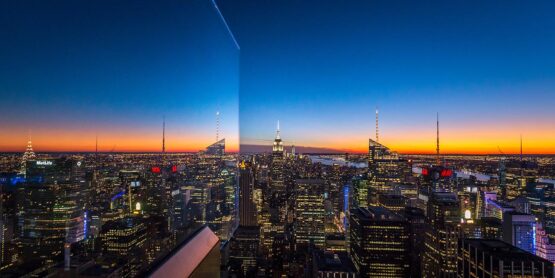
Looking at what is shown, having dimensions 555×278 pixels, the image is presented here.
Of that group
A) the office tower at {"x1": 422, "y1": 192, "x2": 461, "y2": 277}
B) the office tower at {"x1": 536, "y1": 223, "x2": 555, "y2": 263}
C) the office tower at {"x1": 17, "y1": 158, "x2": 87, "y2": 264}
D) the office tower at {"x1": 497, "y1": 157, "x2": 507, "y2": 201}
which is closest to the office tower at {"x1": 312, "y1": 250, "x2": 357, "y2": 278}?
the office tower at {"x1": 422, "y1": 192, "x2": 461, "y2": 277}

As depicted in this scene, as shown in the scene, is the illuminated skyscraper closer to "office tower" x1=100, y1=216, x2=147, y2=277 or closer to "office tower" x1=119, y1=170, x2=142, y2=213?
"office tower" x1=119, y1=170, x2=142, y2=213

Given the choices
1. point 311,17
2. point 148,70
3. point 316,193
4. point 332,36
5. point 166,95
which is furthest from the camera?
point 316,193

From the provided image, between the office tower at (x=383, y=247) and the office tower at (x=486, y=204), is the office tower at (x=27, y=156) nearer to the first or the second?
the office tower at (x=486, y=204)

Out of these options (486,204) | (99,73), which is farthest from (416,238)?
(99,73)

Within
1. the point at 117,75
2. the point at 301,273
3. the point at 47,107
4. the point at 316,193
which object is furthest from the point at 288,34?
the point at 316,193

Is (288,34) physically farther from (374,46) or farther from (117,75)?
(117,75)

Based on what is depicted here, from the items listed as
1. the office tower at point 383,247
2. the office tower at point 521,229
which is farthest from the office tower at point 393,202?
the office tower at point 521,229
